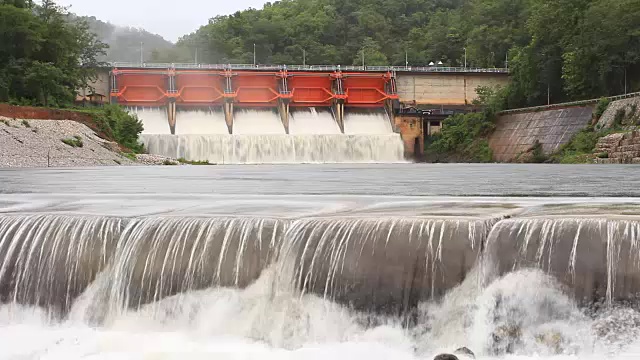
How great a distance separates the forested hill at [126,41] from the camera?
535 feet

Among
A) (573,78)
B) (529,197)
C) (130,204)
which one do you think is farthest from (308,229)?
(573,78)

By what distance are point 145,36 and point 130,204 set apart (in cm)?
17785

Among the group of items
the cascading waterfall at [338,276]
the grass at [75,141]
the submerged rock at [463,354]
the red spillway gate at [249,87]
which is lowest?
the submerged rock at [463,354]

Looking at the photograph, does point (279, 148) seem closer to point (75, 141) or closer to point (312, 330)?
point (75, 141)

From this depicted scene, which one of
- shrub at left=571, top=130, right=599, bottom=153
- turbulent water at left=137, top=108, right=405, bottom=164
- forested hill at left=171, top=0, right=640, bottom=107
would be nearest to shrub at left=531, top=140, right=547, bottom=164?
shrub at left=571, top=130, right=599, bottom=153

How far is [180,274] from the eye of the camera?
36.8ft

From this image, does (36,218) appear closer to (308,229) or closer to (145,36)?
(308,229)

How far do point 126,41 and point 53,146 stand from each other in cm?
13615

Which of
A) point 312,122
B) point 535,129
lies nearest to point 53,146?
point 312,122

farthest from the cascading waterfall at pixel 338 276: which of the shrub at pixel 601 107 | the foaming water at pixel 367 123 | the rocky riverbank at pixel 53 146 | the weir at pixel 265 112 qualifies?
the foaming water at pixel 367 123

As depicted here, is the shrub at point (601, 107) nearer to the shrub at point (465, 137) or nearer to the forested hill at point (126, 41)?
the shrub at point (465, 137)

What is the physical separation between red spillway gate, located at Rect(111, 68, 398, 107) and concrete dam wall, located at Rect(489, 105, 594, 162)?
1200cm

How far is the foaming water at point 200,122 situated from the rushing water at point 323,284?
6237cm

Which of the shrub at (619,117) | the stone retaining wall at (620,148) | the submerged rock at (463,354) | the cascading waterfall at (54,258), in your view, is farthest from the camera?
the shrub at (619,117)
